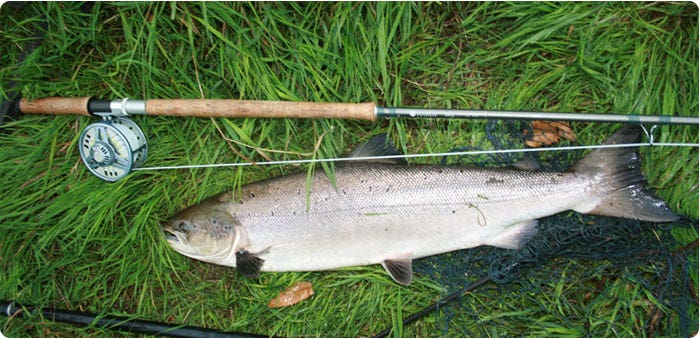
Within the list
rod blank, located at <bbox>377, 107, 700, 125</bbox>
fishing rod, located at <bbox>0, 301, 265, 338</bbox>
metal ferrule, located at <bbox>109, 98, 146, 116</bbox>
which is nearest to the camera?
rod blank, located at <bbox>377, 107, 700, 125</bbox>

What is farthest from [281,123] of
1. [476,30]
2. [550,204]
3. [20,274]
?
[20,274]

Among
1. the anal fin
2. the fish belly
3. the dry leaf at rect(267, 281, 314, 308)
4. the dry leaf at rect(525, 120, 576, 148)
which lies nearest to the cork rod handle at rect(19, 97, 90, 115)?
the fish belly

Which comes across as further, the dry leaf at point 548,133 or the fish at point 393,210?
the dry leaf at point 548,133

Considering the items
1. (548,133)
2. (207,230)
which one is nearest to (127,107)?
(207,230)

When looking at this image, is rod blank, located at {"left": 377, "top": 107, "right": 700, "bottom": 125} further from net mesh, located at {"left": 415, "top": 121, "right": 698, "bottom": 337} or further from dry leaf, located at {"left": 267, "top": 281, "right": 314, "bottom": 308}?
dry leaf, located at {"left": 267, "top": 281, "right": 314, "bottom": 308}

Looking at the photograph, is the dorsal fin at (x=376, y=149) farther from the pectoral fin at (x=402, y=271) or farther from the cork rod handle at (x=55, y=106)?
the cork rod handle at (x=55, y=106)

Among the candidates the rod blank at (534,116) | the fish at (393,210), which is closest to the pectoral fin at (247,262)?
the fish at (393,210)

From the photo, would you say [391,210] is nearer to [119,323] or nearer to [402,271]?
[402,271]
